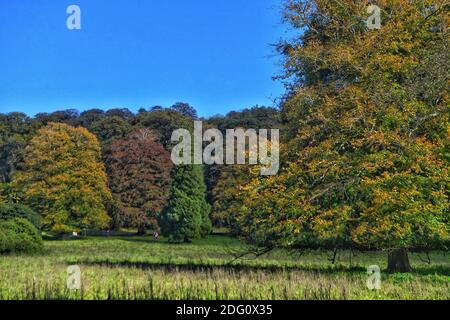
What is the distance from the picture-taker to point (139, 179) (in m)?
62.8

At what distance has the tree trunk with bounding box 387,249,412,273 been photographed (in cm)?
1845

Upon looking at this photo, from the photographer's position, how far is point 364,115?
637 inches

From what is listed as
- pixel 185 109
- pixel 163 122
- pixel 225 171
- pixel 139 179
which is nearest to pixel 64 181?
pixel 139 179

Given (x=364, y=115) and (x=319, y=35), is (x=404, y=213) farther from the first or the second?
(x=319, y=35)

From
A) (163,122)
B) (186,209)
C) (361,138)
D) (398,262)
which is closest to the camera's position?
(361,138)

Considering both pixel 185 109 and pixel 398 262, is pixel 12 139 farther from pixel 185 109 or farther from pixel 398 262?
pixel 398 262

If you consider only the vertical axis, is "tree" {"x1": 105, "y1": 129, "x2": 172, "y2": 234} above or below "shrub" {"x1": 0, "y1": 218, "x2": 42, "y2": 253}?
above

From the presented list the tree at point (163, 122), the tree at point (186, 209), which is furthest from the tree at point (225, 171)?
the tree at point (163, 122)

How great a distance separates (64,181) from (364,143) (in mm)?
45548

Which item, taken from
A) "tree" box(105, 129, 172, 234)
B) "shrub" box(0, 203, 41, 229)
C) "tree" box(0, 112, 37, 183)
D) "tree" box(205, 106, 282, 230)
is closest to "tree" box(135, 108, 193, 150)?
"tree" box(205, 106, 282, 230)

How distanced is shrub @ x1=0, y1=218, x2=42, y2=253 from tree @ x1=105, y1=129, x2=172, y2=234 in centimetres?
2799

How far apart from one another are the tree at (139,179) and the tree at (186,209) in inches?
227

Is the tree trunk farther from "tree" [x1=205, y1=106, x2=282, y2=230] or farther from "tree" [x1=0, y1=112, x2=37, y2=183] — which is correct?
"tree" [x1=0, y1=112, x2=37, y2=183]

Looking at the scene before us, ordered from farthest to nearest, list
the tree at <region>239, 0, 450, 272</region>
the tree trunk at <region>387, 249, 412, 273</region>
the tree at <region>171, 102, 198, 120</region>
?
the tree at <region>171, 102, 198, 120</region> < the tree trunk at <region>387, 249, 412, 273</region> < the tree at <region>239, 0, 450, 272</region>
